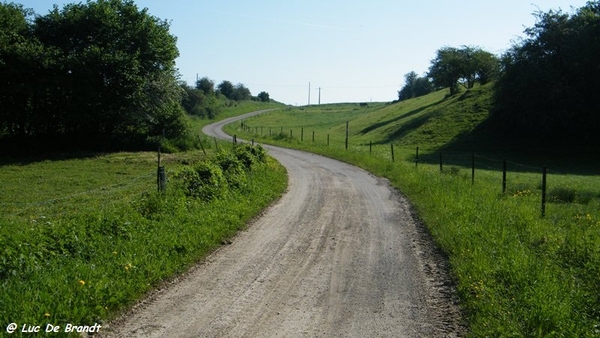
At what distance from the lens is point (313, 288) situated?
7.75m

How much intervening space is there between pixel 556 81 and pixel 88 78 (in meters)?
36.6

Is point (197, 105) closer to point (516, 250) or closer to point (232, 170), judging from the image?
point (232, 170)

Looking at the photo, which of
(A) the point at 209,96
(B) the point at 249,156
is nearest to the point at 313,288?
(B) the point at 249,156

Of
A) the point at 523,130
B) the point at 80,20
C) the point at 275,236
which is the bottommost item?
the point at 275,236

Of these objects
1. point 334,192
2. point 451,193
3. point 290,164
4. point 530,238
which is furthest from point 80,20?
point 530,238

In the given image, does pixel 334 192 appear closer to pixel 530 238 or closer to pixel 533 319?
pixel 530 238

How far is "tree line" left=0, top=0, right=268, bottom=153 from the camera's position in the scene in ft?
115

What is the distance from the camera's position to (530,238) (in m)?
10.4

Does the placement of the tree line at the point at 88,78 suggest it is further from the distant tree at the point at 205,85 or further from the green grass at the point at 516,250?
the distant tree at the point at 205,85

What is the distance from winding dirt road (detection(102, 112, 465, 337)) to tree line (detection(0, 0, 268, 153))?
28.0m

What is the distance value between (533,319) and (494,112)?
157 feet

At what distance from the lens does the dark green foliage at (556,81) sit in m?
40.1

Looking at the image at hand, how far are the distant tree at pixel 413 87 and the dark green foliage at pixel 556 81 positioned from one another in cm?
7160

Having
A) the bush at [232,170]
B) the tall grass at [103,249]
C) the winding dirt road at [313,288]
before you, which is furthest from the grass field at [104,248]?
the winding dirt road at [313,288]
